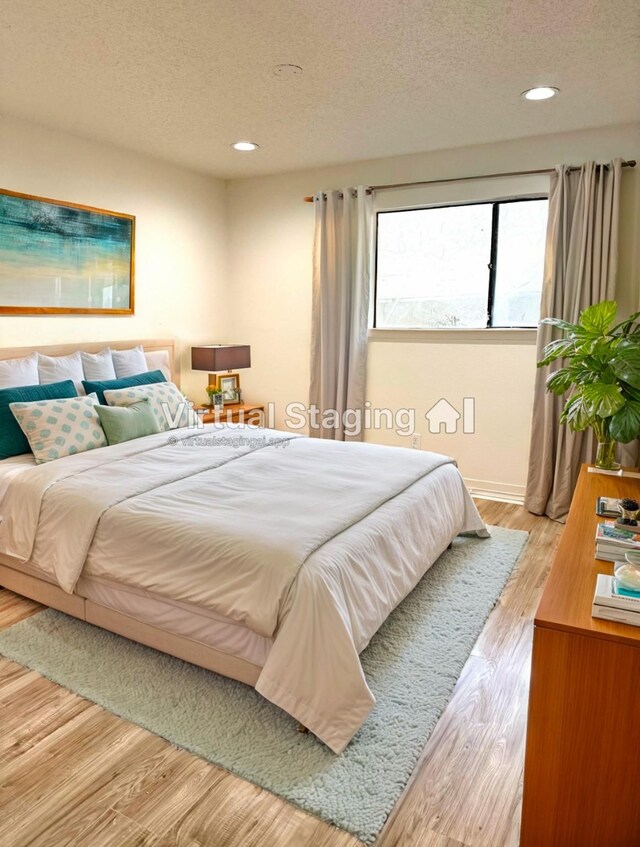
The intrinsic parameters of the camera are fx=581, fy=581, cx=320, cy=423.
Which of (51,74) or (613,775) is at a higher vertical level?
(51,74)

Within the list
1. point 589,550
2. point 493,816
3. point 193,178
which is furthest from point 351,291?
point 493,816

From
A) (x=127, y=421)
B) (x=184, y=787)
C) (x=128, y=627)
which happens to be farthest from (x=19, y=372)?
(x=184, y=787)

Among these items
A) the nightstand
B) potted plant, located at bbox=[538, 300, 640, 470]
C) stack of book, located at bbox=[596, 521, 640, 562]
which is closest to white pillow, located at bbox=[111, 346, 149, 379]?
the nightstand

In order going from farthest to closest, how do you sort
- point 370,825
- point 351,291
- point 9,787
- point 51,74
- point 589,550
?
point 351,291 → point 51,74 → point 589,550 → point 9,787 → point 370,825

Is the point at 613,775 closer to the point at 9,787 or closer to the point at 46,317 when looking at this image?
the point at 9,787

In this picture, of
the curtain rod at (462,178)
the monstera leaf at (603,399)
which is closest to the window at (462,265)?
the curtain rod at (462,178)

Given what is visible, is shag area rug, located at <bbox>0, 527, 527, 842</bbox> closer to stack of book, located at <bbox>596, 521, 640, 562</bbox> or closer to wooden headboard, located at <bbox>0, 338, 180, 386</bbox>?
stack of book, located at <bbox>596, 521, 640, 562</bbox>

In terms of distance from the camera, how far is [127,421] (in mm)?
3520

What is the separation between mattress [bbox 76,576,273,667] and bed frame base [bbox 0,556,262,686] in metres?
0.02

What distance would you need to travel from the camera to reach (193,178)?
16.4 ft

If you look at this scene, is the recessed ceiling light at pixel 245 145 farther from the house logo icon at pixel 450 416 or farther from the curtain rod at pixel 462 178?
the house logo icon at pixel 450 416

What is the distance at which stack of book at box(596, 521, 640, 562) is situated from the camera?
1865mm

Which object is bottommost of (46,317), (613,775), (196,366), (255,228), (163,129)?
(613,775)

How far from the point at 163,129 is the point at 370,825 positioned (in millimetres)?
3973
